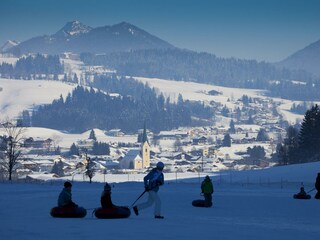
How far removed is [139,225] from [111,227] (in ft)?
2.70

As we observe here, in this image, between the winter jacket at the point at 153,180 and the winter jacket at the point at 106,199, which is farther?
the winter jacket at the point at 153,180

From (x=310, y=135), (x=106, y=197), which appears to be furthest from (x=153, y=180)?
(x=310, y=135)

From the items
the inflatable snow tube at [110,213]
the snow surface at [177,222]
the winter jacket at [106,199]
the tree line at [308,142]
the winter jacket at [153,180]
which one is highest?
the tree line at [308,142]

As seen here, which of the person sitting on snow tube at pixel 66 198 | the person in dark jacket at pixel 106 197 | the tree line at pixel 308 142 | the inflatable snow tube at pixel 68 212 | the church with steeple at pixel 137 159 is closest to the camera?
the person in dark jacket at pixel 106 197

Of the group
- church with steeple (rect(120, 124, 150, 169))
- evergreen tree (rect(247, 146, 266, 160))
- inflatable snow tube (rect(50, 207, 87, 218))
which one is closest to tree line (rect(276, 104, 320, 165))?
church with steeple (rect(120, 124, 150, 169))

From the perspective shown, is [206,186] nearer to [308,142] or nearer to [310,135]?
[310,135]

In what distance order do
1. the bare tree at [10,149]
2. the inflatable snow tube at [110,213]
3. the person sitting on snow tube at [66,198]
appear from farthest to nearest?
the bare tree at [10,149], the person sitting on snow tube at [66,198], the inflatable snow tube at [110,213]

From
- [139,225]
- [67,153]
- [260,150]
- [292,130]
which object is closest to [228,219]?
[139,225]

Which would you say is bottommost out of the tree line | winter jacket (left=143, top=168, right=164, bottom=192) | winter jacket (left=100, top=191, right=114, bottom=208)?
winter jacket (left=100, top=191, right=114, bottom=208)

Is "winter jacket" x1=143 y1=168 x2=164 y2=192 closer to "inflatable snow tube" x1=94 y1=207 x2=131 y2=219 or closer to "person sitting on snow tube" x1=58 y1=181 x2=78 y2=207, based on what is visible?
"inflatable snow tube" x1=94 y1=207 x2=131 y2=219

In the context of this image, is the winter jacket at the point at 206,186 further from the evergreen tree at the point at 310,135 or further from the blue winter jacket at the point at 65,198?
the evergreen tree at the point at 310,135

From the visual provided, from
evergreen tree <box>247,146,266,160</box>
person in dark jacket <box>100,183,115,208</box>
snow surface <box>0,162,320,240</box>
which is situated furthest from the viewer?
evergreen tree <box>247,146,266,160</box>

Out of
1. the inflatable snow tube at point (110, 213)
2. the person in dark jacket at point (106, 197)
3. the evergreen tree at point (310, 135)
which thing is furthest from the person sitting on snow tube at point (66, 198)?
the evergreen tree at point (310, 135)

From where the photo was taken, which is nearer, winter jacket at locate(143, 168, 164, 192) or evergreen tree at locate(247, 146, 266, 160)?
winter jacket at locate(143, 168, 164, 192)
